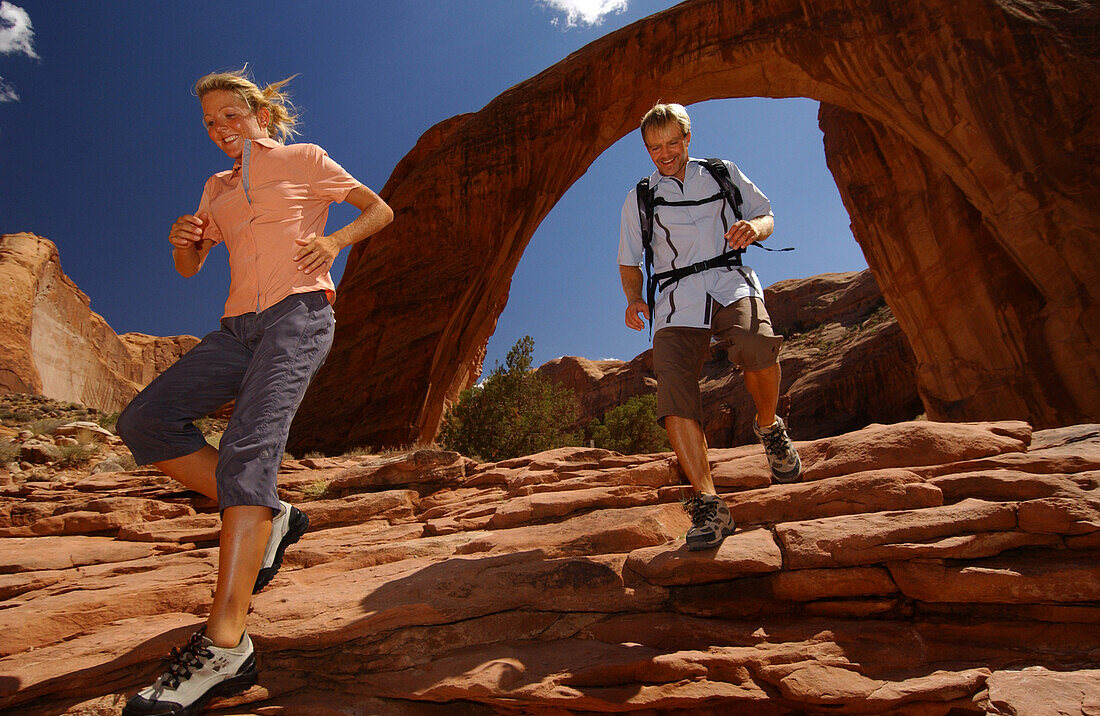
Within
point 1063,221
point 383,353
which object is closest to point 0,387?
point 383,353

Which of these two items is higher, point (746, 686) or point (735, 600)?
point (735, 600)

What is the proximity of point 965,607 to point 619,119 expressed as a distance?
38.0 ft

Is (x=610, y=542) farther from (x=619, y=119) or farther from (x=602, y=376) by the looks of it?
(x=602, y=376)

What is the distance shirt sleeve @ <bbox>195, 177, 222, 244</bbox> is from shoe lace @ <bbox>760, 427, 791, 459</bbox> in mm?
2993

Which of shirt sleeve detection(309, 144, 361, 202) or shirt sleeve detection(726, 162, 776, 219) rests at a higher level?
shirt sleeve detection(309, 144, 361, 202)

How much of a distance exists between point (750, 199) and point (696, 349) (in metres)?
0.91

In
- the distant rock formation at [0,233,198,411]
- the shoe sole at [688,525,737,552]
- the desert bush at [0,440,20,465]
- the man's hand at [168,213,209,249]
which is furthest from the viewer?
the distant rock formation at [0,233,198,411]

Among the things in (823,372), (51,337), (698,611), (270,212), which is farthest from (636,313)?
(51,337)

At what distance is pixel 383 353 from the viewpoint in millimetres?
11070

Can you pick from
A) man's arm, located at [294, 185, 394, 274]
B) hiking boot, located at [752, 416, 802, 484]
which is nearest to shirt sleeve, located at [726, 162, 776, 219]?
hiking boot, located at [752, 416, 802, 484]

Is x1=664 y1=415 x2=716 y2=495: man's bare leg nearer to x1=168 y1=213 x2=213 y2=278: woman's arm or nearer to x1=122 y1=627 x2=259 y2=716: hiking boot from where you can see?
x1=122 y1=627 x2=259 y2=716: hiking boot

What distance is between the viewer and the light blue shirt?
2926 millimetres

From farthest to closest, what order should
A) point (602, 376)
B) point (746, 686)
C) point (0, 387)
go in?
point (602, 376), point (0, 387), point (746, 686)

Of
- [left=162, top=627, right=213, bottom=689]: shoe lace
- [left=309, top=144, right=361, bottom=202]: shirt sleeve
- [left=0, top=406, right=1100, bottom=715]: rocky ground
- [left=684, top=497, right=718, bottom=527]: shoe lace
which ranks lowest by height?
[left=0, top=406, right=1100, bottom=715]: rocky ground
